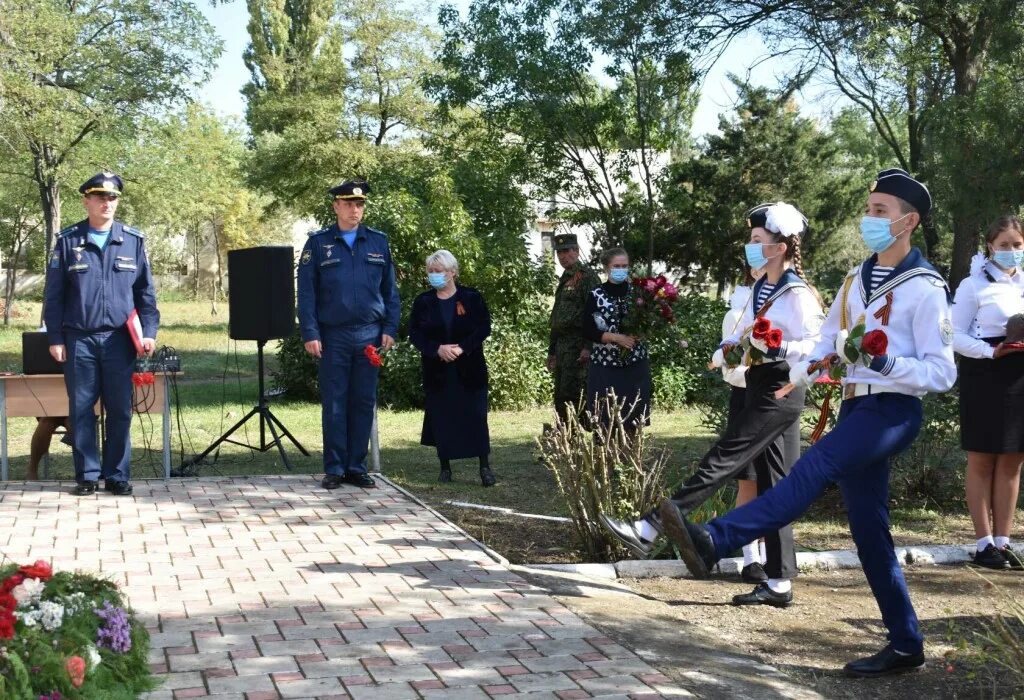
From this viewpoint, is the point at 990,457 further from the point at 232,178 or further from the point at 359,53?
the point at 232,178

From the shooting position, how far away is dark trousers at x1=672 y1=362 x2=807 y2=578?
224 inches

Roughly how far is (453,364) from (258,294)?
2039 millimetres

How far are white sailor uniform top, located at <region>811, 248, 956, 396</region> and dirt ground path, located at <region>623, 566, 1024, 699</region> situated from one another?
871 millimetres

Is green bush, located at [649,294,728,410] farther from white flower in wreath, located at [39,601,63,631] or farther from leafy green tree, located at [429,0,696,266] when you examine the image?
white flower in wreath, located at [39,601,63,631]

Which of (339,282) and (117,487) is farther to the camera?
(339,282)

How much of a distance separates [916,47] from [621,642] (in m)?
12.6

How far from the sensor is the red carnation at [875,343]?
180 inches

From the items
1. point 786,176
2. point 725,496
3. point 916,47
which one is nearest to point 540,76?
point 916,47

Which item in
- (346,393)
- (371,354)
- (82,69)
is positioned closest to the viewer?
(371,354)

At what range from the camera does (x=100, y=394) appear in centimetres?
881

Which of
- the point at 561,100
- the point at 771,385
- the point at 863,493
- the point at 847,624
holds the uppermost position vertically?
the point at 561,100

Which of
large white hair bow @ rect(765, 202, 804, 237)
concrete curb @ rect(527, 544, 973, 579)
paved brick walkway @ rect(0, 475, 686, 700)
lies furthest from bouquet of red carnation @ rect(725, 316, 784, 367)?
paved brick walkway @ rect(0, 475, 686, 700)

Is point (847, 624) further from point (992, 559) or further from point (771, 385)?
point (992, 559)

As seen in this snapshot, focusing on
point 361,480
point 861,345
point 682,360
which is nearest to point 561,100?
point 682,360
